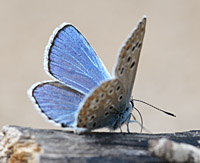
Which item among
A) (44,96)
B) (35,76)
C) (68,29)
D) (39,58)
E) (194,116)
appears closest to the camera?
(44,96)

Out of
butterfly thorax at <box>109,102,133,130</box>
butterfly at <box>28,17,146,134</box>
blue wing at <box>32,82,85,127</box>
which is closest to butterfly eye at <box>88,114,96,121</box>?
butterfly at <box>28,17,146,134</box>

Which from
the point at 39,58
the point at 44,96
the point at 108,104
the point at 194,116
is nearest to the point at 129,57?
the point at 108,104

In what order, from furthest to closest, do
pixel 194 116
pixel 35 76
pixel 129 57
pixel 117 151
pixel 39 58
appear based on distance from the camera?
pixel 39 58 → pixel 35 76 → pixel 194 116 → pixel 129 57 → pixel 117 151

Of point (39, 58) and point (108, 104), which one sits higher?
point (39, 58)

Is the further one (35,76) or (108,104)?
(35,76)

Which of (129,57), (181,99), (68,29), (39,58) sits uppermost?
(39,58)

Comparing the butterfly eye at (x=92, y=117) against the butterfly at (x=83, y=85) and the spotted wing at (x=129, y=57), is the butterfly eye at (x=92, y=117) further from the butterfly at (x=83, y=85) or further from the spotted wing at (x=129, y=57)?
the spotted wing at (x=129, y=57)

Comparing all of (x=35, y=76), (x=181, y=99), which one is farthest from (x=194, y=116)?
(x=35, y=76)

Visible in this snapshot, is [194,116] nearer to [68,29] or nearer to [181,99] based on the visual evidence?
[181,99]

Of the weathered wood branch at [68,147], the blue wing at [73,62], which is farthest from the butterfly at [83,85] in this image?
the weathered wood branch at [68,147]
